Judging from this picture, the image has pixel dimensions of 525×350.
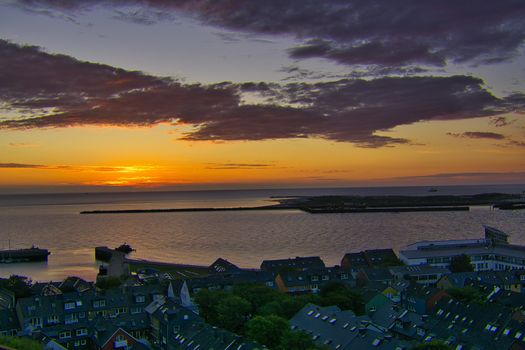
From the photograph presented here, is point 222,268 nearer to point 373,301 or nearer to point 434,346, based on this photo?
point 373,301

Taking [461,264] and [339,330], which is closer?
[339,330]

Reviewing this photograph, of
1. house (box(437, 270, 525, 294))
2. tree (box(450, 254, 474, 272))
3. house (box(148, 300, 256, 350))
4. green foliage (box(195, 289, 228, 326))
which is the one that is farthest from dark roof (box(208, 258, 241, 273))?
tree (box(450, 254, 474, 272))

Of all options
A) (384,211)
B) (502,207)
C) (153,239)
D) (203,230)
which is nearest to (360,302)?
(153,239)

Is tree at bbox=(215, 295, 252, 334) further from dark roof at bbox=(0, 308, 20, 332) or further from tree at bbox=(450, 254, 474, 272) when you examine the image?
tree at bbox=(450, 254, 474, 272)

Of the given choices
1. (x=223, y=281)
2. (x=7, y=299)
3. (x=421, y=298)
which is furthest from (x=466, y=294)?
(x=7, y=299)

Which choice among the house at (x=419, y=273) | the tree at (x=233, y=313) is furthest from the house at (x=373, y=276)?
the tree at (x=233, y=313)

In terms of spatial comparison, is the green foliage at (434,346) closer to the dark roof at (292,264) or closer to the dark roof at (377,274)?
the dark roof at (377,274)
